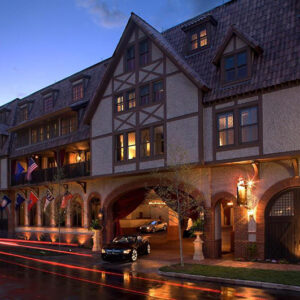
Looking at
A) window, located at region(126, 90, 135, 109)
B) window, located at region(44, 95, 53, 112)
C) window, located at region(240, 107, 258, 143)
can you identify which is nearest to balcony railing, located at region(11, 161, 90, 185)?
window, located at region(44, 95, 53, 112)

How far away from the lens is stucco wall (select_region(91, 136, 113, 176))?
26.7 meters

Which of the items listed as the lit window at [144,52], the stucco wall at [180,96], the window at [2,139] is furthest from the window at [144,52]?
the window at [2,139]

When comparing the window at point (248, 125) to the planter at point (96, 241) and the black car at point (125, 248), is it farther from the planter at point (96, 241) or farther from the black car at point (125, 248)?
the planter at point (96, 241)

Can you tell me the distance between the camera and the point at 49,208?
34656 mm

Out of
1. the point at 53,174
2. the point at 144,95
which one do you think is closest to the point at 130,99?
the point at 144,95

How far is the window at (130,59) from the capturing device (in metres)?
26.0

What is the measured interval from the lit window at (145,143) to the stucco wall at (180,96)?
2071 millimetres

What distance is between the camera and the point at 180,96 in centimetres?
2278

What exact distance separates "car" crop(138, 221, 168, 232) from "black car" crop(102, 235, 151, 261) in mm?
13542

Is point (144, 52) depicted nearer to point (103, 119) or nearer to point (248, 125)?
point (103, 119)

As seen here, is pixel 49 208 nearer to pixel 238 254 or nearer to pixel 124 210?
pixel 124 210

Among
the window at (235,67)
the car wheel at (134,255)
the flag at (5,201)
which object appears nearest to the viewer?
the window at (235,67)

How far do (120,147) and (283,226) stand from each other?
11.5m

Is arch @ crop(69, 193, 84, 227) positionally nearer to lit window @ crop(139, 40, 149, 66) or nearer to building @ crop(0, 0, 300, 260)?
building @ crop(0, 0, 300, 260)
